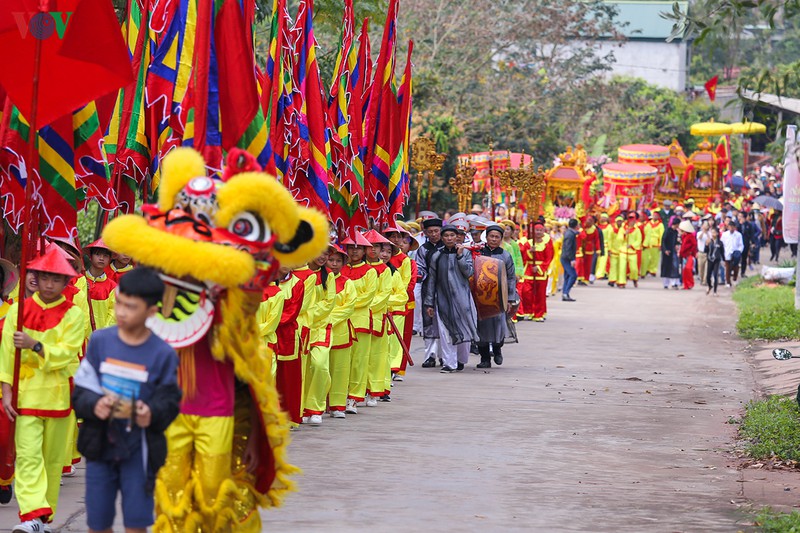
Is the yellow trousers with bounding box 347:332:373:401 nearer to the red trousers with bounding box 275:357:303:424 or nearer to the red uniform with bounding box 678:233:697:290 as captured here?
the red trousers with bounding box 275:357:303:424

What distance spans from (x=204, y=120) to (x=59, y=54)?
148 cm

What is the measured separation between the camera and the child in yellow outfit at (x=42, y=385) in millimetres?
7973

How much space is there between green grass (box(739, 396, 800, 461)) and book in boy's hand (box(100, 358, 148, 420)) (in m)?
6.75

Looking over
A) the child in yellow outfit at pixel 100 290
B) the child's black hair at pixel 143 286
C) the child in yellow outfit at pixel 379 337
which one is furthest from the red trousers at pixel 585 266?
the child's black hair at pixel 143 286

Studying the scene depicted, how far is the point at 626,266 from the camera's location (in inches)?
1447

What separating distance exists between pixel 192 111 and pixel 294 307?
209 centimetres

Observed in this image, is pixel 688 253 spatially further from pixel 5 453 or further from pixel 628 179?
pixel 5 453

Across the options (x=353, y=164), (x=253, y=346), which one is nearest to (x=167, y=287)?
(x=253, y=346)

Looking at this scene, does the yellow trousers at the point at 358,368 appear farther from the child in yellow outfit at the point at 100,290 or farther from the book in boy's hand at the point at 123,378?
the book in boy's hand at the point at 123,378

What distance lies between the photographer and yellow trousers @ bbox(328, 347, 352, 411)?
13219 mm

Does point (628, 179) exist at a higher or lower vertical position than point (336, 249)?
higher

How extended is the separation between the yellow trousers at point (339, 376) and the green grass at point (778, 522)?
5094 mm

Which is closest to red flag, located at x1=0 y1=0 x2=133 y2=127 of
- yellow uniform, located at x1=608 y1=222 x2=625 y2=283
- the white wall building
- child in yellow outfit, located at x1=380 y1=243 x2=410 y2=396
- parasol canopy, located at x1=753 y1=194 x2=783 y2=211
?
child in yellow outfit, located at x1=380 y1=243 x2=410 y2=396

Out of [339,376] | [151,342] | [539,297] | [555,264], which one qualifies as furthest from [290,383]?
→ [555,264]
